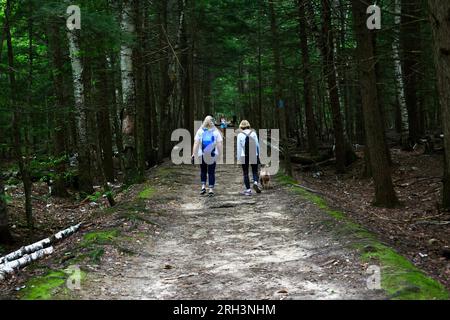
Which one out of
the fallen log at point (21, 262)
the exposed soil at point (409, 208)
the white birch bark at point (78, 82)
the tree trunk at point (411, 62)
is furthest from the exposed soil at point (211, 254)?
the tree trunk at point (411, 62)

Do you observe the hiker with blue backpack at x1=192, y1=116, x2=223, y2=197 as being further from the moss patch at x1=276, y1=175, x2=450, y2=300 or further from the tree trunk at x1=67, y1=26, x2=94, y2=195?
the moss patch at x1=276, y1=175, x2=450, y2=300

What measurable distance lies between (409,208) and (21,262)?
943 centimetres

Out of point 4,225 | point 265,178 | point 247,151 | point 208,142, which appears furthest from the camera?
point 265,178

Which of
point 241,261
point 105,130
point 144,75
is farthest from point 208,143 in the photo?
point 105,130

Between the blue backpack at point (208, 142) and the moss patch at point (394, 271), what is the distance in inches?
197

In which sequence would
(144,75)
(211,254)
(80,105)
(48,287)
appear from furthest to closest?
1. (144,75)
2. (80,105)
3. (211,254)
4. (48,287)

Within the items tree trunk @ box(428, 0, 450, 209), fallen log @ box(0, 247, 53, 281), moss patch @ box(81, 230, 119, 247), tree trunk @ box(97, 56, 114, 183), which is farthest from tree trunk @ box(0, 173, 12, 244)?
tree trunk @ box(428, 0, 450, 209)

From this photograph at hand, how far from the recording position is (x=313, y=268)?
23.0ft

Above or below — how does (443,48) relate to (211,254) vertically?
above

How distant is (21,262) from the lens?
27.3 ft

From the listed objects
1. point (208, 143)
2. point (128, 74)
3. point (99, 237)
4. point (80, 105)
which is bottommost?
point (99, 237)

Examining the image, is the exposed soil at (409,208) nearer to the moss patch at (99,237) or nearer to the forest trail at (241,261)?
the forest trail at (241,261)

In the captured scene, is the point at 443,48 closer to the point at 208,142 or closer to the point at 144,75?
Result: the point at 208,142
